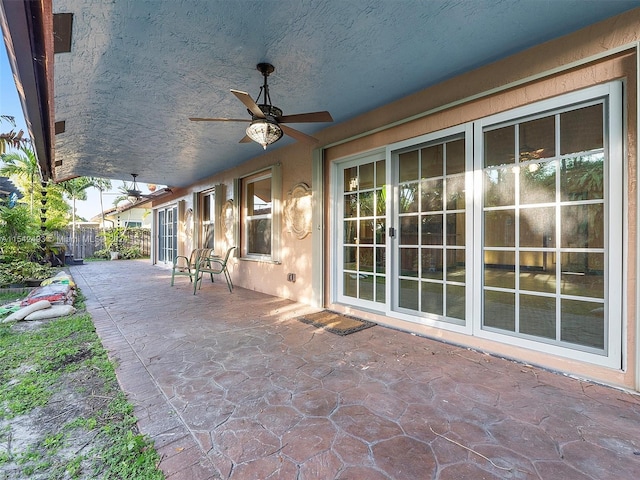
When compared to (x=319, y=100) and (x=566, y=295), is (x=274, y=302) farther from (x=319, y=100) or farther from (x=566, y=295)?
(x=566, y=295)

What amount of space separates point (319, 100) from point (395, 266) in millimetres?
2133

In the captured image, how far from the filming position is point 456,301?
290 cm

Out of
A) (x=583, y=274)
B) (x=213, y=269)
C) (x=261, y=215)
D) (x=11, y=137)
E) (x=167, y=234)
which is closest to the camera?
(x=583, y=274)

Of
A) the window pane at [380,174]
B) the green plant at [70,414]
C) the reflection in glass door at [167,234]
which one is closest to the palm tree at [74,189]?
→ the reflection in glass door at [167,234]

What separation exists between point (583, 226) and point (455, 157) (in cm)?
122

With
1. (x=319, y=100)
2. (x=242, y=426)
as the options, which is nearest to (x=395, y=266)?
(x=319, y=100)

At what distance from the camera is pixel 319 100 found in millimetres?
3270

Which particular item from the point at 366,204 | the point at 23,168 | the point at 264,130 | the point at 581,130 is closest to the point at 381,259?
the point at 366,204

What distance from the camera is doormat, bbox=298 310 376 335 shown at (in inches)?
127

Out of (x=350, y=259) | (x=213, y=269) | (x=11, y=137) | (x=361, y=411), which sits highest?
(x=11, y=137)

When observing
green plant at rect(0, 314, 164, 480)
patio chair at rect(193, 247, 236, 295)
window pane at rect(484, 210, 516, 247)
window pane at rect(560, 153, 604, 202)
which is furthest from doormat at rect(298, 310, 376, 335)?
patio chair at rect(193, 247, 236, 295)

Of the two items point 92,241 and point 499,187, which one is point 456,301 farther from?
point 92,241

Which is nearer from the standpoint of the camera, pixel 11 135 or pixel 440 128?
pixel 440 128

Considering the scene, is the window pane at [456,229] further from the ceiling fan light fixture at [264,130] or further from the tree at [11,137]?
the tree at [11,137]
